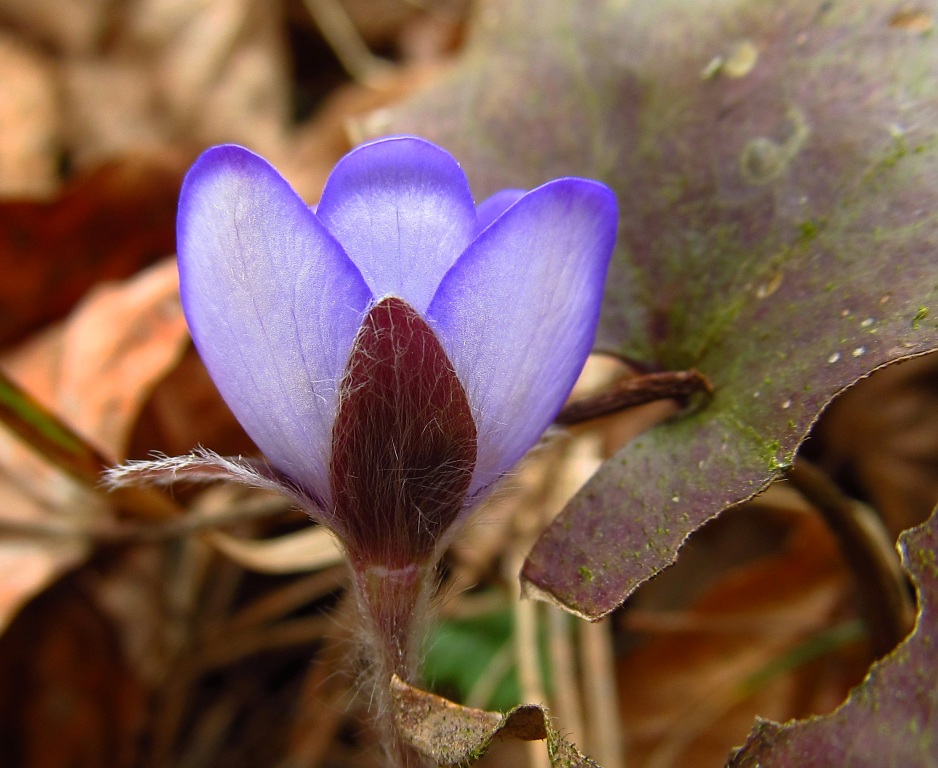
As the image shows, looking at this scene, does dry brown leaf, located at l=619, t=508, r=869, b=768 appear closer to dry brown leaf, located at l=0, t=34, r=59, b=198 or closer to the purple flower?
the purple flower

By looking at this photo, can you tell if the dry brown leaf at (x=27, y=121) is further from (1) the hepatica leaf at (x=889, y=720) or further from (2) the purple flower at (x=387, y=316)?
(1) the hepatica leaf at (x=889, y=720)

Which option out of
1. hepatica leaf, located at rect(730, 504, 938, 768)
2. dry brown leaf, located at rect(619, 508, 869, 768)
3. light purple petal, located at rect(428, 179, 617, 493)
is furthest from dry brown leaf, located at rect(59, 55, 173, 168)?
hepatica leaf, located at rect(730, 504, 938, 768)

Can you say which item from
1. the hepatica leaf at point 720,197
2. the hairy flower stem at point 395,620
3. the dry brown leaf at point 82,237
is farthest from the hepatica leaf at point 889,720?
the dry brown leaf at point 82,237

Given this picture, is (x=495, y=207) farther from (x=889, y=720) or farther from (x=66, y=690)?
(x=66, y=690)

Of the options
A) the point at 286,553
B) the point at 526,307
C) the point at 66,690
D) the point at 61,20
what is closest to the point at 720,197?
the point at 526,307

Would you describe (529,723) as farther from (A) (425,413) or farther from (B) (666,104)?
(B) (666,104)

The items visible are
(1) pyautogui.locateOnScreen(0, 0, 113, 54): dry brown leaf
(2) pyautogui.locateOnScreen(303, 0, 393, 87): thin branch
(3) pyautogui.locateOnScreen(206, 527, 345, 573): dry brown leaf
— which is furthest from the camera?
(2) pyautogui.locateOnScreen(303, 0, 393, 87): thin branch
